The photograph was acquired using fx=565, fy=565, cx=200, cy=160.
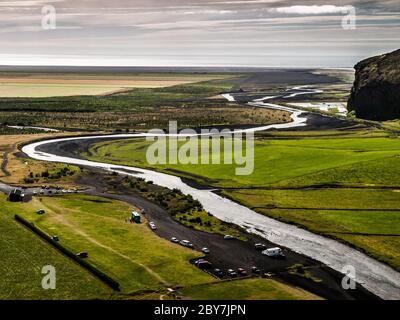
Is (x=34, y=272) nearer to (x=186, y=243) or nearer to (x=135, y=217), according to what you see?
(x=186, y=243)

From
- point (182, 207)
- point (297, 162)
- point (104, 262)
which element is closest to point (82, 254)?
point (104, 262)

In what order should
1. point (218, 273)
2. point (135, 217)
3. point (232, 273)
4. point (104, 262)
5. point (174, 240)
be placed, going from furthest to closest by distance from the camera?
point (135, 217) → point (174, 240) → point (104, 262) → point (218, 273) → point (232, 273)

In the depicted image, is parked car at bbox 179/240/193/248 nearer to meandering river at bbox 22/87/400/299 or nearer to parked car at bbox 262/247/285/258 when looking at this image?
parked car at bbox 262/247/285/258

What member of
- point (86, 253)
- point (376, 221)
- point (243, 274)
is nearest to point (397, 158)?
point (376, 221)

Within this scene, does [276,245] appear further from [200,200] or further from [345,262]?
[200,200]

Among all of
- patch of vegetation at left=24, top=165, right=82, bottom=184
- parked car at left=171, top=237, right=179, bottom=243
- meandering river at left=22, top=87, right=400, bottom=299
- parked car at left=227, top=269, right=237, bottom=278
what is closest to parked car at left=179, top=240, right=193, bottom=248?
parked car at left=171, top=237, right=179, bottom=243
